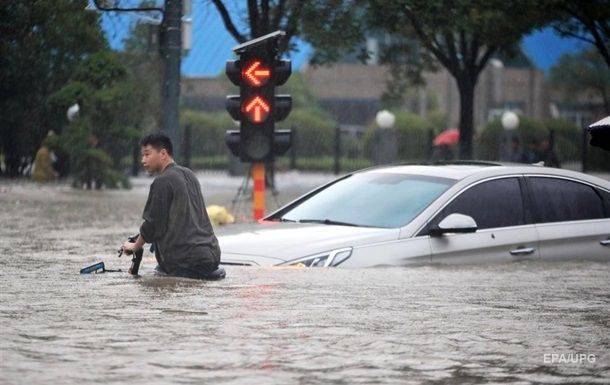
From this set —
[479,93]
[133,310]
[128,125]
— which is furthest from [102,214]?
[479,93]

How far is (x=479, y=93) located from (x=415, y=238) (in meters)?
61.2

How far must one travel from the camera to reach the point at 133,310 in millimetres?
10320

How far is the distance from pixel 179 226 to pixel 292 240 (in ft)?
4.35

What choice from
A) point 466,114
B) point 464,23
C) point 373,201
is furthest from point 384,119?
point 373,201

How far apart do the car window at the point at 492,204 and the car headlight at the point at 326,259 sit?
1.17 m

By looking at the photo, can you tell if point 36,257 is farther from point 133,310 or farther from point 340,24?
point 340,24

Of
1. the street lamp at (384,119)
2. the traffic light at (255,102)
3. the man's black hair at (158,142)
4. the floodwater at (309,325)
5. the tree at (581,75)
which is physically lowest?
the floodwater at (309,325)

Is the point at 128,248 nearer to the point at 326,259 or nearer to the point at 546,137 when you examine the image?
the point at 326,259

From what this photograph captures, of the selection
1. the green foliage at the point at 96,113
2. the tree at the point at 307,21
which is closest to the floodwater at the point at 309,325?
the tree at the point at 307,21

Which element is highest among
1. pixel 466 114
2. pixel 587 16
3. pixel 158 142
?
pixel 587 16

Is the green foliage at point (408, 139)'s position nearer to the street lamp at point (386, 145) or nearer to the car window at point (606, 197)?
the street lamp at point (386, 145)

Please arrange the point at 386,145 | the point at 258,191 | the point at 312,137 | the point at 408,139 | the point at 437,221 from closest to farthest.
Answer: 1. the point at 437,221
2. the point at 258,191
3. the point at 386,145
4. the point at 312,137
5. the point at 408,139

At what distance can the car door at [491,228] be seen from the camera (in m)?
13.2

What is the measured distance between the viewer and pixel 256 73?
1827 cm
